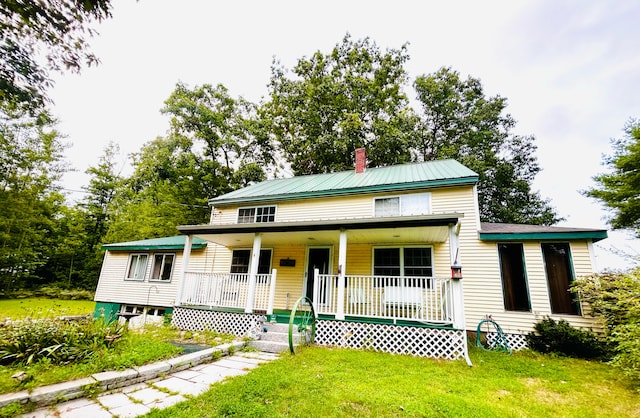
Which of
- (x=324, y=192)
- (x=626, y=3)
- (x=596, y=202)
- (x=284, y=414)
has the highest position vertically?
(x=626, y=3)

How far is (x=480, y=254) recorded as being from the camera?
7781 mm

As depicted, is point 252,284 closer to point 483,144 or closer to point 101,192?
point 483,144

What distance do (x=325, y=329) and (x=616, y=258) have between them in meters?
6.82

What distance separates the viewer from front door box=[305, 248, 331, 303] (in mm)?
9289

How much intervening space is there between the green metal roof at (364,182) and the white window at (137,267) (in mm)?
4032

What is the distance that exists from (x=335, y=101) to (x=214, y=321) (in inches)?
662

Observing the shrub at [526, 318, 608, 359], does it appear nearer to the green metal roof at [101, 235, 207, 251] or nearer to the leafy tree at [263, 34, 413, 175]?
the green metal roof at [101, 235, 207, 251]

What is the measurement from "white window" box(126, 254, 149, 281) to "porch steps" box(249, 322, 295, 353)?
8051 millimetres

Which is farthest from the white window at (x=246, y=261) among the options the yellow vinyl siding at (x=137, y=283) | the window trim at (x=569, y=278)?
the window trim at (x=569, y=278)

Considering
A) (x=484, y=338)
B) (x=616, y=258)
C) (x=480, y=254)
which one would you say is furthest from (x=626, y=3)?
(x=484, y=338)

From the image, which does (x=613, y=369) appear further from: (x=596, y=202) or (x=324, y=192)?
(x=596, y=202)

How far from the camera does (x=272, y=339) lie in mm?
6242

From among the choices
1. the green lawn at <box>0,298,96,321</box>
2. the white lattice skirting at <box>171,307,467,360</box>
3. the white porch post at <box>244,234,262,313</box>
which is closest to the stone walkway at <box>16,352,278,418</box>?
the white lattice skirting at <box>171,307,467,360</box>

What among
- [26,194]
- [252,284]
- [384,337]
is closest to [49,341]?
[252,284]
